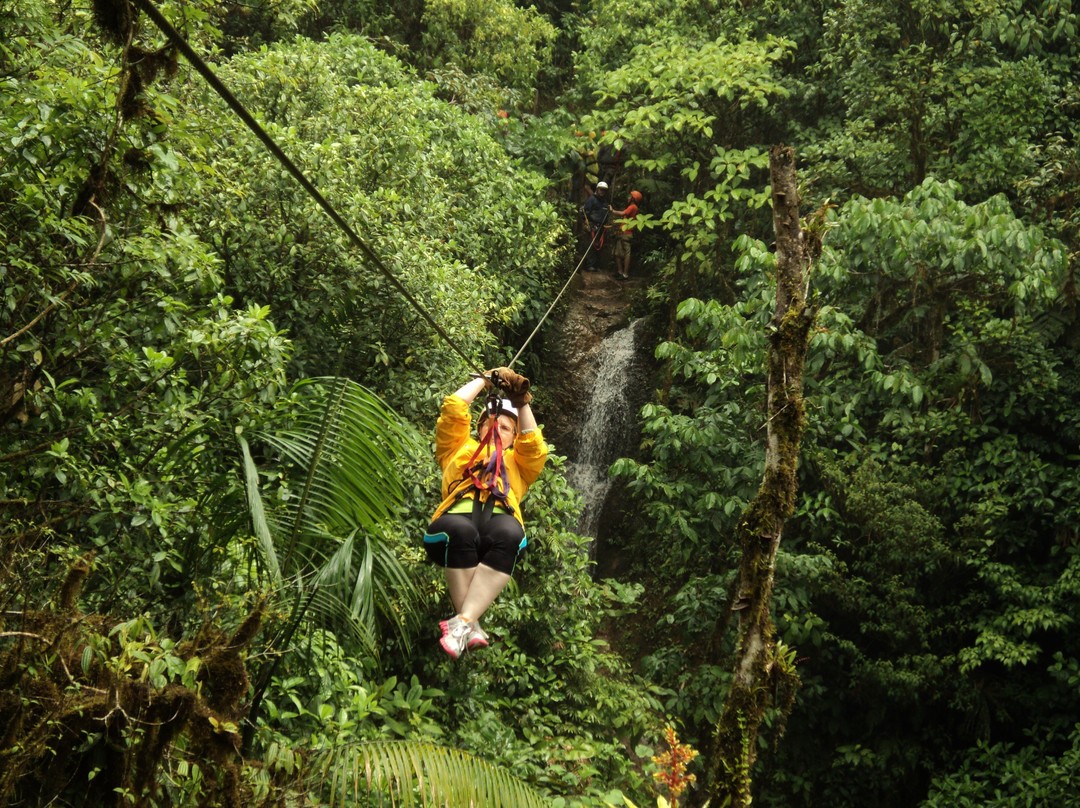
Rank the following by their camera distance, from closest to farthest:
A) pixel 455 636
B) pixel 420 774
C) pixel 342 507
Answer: pixel 420 774
pixel 342 507
pixel 455 636

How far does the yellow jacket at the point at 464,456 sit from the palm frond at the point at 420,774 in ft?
4.66

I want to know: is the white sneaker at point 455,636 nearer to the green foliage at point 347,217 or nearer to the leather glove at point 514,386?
the leather glove at point 514,386

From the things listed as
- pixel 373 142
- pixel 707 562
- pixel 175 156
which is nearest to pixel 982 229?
pixel 707 562

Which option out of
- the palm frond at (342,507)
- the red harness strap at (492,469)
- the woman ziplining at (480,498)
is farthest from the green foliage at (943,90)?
the palm frond at (342,507)

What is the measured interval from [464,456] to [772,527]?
5.01 ft

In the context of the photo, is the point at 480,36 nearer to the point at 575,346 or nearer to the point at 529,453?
the point at 575,346

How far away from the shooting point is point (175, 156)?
3.86 meters

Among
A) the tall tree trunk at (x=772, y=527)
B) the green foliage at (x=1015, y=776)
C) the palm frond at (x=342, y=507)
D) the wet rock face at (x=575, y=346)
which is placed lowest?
the green foliage at (x=1015, y=776)

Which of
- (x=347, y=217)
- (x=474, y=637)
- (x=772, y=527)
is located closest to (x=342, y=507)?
(x=474, y=637)

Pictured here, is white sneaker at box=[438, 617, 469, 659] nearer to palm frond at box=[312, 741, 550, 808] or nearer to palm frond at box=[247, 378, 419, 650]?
palm frond at box=[247, 378, 419, 650]

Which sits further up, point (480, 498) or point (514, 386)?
point (514, 386)

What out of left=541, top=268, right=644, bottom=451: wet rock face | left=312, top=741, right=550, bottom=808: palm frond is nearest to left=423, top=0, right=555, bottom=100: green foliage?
left=541, top=268, right=644, bottom=451: wet rock face

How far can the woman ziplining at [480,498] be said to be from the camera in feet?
13.4

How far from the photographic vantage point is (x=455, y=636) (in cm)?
389
